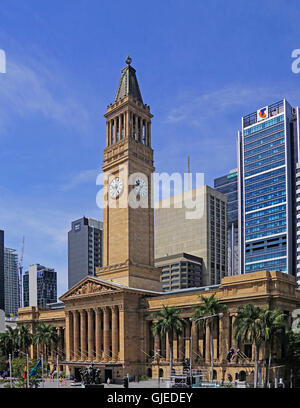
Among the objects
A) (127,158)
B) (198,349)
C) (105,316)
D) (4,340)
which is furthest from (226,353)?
(4,340)

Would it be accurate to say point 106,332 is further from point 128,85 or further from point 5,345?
point 128,85

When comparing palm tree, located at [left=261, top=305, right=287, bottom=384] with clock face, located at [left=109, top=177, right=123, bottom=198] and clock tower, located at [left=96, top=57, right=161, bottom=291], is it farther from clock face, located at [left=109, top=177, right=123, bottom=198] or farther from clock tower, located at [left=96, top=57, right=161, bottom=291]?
clock face, located at [left=109, top=177, right=123, bottom=198]

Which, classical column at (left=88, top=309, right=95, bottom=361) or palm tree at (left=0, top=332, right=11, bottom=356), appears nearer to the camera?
classical column at (left=88, top=309, right=95, bottom=361)

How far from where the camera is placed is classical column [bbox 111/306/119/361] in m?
94.3

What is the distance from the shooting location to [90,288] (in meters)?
102

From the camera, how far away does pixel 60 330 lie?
11881 cm

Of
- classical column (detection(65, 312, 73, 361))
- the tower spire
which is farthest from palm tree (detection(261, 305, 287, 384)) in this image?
the tower spire

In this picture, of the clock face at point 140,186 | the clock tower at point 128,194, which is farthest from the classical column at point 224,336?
the clock face at point 140,186

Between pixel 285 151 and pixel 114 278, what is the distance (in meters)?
110

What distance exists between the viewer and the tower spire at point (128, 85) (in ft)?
367

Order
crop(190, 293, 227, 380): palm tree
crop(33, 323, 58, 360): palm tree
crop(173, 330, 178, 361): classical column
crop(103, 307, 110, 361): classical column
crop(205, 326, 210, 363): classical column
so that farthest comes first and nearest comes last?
crop(33, 323, 58, 360): palm tree < crop(103, 307, 110, 361): classical column < crop(173, 330, 178, 361): classical column < crop(205, 326, 210, 363): classical column < crop(190, 293, 227, 380): palm tree

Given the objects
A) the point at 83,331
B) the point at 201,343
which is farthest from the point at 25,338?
the point at 201,343

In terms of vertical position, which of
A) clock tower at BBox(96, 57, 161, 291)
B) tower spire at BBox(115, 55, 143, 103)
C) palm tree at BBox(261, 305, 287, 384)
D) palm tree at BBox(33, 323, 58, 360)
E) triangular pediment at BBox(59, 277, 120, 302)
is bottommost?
palm tree at BBox(33, 323, 58, 360)
